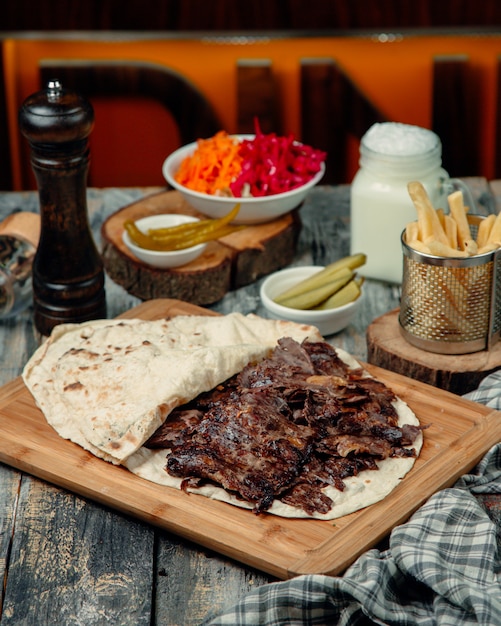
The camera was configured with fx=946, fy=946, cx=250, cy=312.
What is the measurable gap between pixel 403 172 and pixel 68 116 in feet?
5.06

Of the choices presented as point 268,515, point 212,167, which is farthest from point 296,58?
point 268,515

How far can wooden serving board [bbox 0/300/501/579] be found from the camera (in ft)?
8.95

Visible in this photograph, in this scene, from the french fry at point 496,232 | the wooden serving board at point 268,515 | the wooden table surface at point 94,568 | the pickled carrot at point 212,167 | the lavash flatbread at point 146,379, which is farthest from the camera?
the pickled carrot at point 212,167

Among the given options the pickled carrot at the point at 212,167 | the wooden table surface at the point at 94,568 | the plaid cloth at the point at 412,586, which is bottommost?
the wooden table surface at the point at 94,568


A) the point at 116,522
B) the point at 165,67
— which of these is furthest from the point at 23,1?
the point at 116,522

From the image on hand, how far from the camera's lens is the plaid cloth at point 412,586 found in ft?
8.23

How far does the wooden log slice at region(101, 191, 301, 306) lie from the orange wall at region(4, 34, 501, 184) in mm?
2486

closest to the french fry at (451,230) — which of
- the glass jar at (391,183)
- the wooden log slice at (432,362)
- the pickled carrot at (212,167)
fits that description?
the wooden log slice at (432,362)

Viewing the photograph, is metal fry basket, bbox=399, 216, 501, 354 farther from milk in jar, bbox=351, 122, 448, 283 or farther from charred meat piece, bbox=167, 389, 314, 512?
charred meat piece, bbox=167, 389, 314, 512

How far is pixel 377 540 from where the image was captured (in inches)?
110

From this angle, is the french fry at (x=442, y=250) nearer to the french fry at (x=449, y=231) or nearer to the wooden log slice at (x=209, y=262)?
the french fry at (x=449, y=231)

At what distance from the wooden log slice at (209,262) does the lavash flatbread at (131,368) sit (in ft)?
1.92

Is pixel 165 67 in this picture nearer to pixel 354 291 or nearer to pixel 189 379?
pixel 354 291

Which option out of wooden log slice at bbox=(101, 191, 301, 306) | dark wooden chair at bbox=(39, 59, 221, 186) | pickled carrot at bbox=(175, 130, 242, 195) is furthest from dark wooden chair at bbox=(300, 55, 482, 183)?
wooden log slice at bbox=(101, 191, 301, 306)
